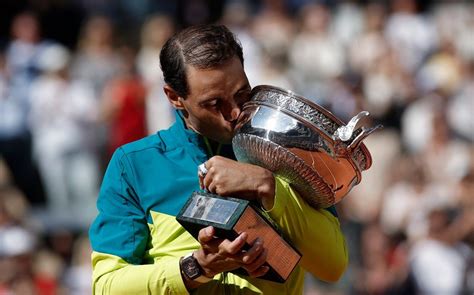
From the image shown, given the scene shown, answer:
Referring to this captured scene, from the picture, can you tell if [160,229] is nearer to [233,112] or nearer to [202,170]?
[202,170]

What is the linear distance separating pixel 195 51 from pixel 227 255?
25.5 inches

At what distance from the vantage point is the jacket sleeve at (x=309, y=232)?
3270 mm

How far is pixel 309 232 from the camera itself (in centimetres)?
331

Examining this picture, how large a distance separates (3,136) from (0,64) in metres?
0.73

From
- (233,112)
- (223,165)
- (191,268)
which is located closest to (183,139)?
(233,112)

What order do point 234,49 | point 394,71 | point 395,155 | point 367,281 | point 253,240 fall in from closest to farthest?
1. point 253,240
2. point 234,49
3. point 367,281
4. point 395,155
5. point 394,71

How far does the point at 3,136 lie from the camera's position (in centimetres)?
1112

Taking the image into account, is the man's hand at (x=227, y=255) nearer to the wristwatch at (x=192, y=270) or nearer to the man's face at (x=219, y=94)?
the wristwatch at (x=192, y=270)

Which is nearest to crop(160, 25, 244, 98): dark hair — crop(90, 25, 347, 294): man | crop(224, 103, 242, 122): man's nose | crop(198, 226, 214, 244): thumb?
crop(90, 25, 347, 294): man

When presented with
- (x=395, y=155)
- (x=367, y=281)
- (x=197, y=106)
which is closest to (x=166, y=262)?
(x=197, y=106)

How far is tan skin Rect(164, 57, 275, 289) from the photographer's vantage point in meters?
3.12

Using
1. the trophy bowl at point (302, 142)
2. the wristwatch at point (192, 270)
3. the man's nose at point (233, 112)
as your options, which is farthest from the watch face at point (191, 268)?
the man's nose at point (233, 112)

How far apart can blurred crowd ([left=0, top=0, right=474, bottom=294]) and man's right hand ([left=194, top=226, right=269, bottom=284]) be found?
215 inches

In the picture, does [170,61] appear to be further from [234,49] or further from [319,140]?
[319,140]
